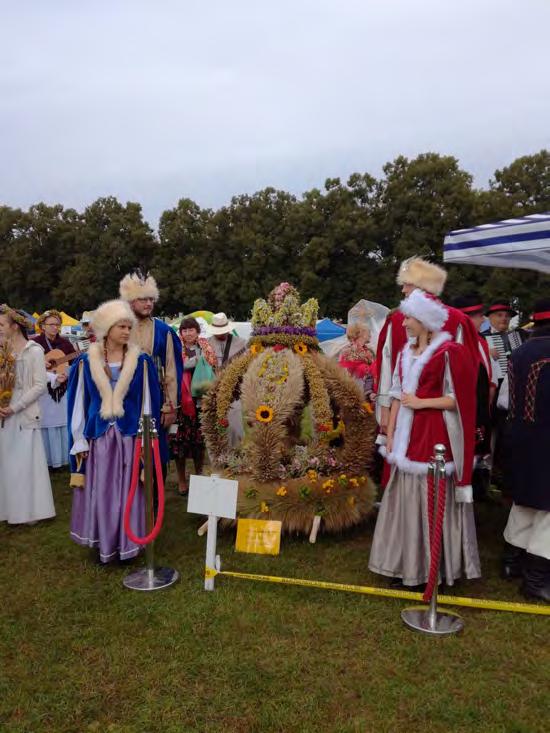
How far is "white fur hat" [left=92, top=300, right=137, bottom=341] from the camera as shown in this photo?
4406 millimetres

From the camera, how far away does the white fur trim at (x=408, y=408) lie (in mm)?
3807

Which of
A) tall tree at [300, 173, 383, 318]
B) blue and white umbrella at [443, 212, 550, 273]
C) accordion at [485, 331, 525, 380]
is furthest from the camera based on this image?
tall tree at [300, 173, 383, 318]

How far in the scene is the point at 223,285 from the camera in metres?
28.0

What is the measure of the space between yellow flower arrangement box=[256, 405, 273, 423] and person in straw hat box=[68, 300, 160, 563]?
1023 millimetres

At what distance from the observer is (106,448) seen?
14.5 ft

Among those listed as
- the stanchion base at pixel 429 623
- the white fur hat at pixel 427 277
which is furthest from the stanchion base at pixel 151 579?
the white fur hat at pixel 427 277

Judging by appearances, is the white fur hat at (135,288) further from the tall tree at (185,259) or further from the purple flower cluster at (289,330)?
the tall tree at (185,259)

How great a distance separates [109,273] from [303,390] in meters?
28.0

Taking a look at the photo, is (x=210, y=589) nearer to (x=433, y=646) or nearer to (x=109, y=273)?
(x=433, y=646)

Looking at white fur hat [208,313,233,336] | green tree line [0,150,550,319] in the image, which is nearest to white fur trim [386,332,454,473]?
white fur hat [208,313,233,336]

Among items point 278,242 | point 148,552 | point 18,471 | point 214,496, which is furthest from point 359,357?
point 278,242

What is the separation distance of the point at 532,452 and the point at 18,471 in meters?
4.66

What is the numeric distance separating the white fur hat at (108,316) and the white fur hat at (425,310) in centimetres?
218

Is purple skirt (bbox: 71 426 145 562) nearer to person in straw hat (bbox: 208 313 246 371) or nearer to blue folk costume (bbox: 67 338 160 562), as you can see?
blue folk costume (bbox: 67 338 160 562)
